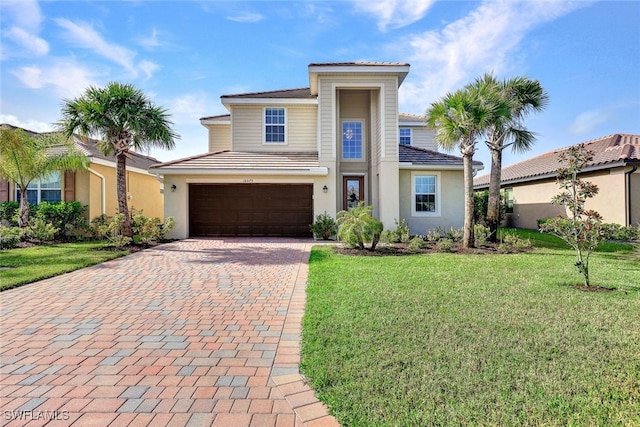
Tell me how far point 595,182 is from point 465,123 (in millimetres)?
9372

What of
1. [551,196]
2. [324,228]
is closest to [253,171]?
[324,228]

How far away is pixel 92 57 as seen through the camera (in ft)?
34.8

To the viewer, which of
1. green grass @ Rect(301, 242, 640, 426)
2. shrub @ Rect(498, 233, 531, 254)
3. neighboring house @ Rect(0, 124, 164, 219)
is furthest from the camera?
neighboring house @ Rect(0, 124, 164, 219)

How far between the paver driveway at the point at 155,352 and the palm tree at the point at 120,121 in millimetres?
6429

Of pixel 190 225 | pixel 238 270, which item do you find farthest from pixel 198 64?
pixel 238 270

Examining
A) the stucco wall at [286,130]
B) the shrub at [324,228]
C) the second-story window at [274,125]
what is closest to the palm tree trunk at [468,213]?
the shrub at [324,228]

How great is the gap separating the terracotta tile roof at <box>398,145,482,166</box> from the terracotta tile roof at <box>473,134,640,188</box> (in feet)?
14.7

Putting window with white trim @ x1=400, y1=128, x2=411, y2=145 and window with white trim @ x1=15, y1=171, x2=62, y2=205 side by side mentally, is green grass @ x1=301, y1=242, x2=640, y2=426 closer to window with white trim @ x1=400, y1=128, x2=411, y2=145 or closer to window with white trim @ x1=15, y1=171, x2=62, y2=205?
window with white trim @ x1=400, y1=128, x2=411, y2=145

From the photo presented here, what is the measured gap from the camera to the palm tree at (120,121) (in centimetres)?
1080

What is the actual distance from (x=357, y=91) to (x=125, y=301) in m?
13.6

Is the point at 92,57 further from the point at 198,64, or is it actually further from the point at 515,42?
the point at 515,42

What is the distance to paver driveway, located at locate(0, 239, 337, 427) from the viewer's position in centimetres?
252

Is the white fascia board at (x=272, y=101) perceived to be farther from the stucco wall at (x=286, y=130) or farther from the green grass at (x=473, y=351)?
the green grass at (x=473, y=351)

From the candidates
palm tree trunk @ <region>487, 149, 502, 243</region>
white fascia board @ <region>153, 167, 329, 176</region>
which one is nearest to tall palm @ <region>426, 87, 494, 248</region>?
palm tree trunk @ <region>487, 149, 502, 243</region>
